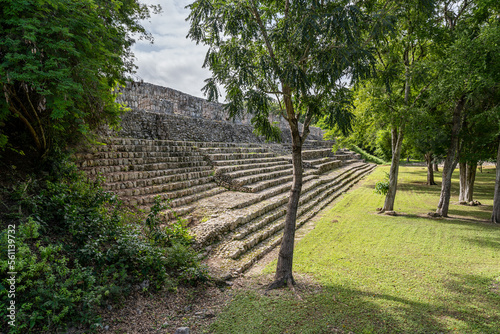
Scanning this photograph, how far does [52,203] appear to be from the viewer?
431cm

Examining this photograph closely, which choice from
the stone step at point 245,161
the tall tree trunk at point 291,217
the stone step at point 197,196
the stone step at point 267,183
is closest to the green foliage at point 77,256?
the tall tree trunk at point 291,217

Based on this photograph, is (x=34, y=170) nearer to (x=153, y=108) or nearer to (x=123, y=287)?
(x=123, y=287)

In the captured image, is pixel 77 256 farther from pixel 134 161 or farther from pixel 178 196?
pixel 134 161

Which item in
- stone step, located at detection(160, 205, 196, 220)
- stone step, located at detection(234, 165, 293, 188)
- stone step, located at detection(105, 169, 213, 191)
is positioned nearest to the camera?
stone step, located at detection(160, 205, 196, 220)

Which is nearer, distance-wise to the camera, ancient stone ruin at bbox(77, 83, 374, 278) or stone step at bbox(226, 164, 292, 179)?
ancient stone ruin at bbox(77, 83, 374, 278)

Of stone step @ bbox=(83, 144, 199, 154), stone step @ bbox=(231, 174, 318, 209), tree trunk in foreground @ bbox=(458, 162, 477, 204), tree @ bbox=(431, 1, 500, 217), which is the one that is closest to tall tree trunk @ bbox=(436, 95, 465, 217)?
tree @ bbox=(431, 1, 500, 217)

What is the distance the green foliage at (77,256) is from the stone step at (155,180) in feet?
2.93

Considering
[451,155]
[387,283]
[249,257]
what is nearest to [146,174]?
[249,257]

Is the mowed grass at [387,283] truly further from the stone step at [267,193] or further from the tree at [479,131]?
the tree at [479,131]

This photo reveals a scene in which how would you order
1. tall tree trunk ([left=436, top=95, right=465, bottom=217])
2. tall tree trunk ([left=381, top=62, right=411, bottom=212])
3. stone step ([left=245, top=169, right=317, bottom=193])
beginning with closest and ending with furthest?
tall tree trunk ([left=436, top=95, right=465, bottom=217]) < tall tree trunk ([left=381, top=62, right=411, bottom=212]) < stone step ([left=245, top=169, right=317, bottom=193])

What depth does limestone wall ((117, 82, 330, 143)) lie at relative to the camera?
36.9ft

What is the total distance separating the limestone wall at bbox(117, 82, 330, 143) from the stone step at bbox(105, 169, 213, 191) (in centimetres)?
258

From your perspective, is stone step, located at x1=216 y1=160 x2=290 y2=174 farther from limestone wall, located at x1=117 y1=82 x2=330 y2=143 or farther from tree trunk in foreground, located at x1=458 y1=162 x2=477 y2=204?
tree trunk in foreground, located at x1=458 y1=162 x2=477 y2=204

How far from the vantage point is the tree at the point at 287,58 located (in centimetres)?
402
